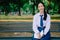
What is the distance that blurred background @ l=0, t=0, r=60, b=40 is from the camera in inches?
161

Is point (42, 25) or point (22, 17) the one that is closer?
point (42, 25)

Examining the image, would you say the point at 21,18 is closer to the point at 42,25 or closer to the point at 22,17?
the point at 22,17

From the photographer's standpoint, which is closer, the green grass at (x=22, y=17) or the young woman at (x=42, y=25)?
the young woman at (x=42, y=25)

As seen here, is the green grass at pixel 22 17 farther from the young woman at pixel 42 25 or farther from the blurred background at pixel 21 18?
the young woman at pixel 42 25

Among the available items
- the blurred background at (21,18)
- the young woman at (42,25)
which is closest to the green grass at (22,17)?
the blurred background at (21,18)

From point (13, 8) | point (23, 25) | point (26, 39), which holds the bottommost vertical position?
point (26, 39)

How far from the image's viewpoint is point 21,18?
13.5ft

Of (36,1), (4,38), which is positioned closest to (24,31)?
(4,38)

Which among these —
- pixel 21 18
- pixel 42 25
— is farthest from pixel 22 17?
pixel 42 25

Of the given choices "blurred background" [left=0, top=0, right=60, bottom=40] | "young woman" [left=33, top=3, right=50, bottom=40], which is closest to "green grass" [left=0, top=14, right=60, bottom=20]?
"blurred background" [left=0, top=0, right=60, bottom=40]

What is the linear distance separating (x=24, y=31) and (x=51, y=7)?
0.87m

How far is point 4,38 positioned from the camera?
13.7 feet

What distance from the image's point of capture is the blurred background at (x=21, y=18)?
410 centimetres

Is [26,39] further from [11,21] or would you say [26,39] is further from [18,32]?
[11,21]
